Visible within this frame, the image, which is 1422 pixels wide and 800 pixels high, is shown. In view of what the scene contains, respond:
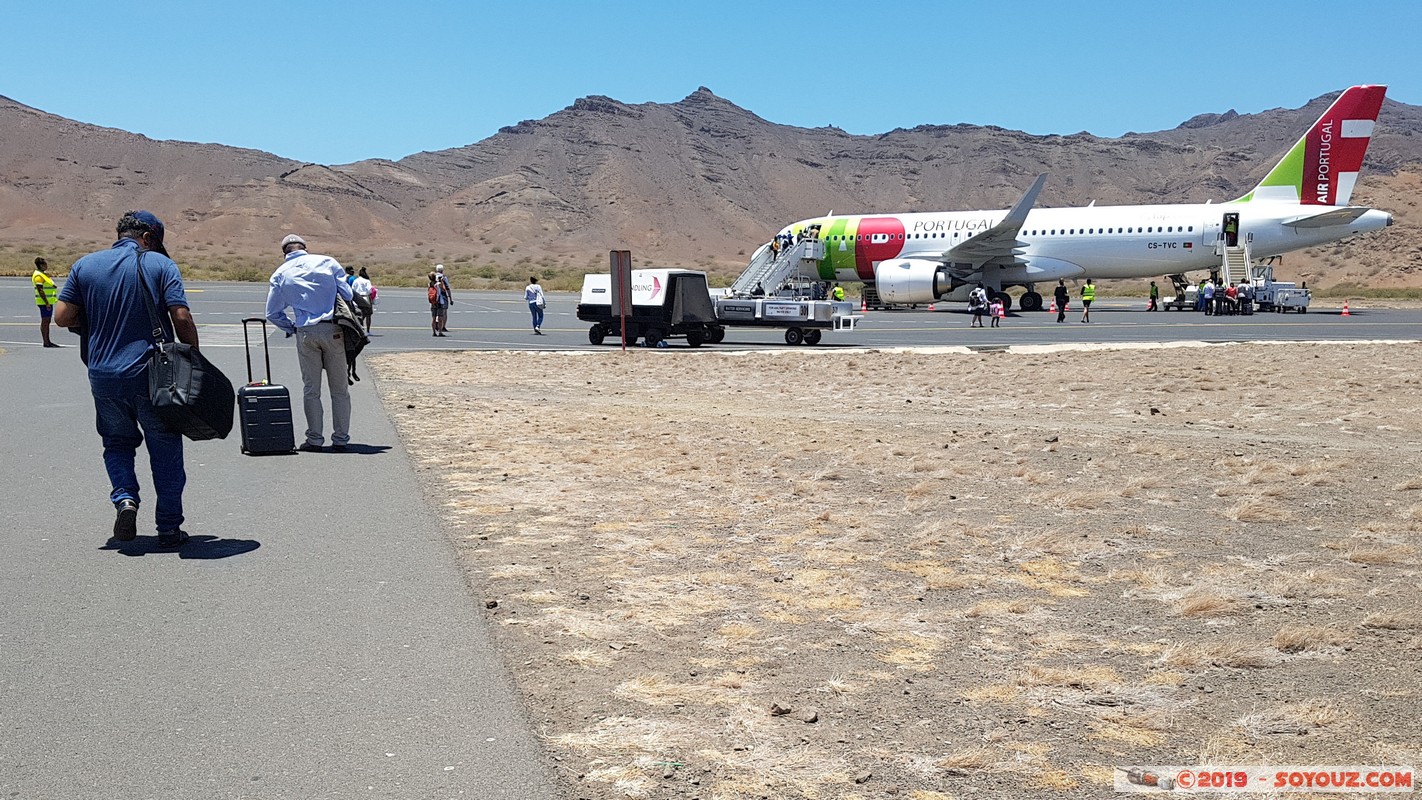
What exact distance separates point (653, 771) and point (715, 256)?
131m

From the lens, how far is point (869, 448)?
1129 centimetres

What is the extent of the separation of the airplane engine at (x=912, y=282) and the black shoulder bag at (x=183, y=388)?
35.8m

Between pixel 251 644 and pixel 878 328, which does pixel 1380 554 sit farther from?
pixel 878 328

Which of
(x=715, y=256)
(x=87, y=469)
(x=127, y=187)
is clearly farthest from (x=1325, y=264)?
(x=127, y=187)

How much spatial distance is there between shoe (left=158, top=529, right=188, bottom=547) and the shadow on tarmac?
3cm

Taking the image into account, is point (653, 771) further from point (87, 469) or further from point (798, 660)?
point (87, 469)

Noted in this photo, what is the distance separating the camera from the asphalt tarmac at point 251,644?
390 centimetres

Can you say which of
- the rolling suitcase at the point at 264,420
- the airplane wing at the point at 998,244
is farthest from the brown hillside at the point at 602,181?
the rolling suitcase at the point at 264,420

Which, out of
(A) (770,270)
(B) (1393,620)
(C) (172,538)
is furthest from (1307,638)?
(A) (770,270)

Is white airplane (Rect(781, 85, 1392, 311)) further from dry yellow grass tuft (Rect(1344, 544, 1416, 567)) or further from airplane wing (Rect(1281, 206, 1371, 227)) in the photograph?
dry yellow grass tuft (Rect(1344, 544, 1416, 567))

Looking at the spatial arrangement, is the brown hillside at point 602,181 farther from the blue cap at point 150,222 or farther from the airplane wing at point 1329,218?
the blue cap at point 150,222

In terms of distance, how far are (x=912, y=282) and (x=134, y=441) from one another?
1419 inches

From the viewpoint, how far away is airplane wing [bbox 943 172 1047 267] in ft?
140

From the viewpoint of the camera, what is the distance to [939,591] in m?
6.16
